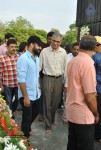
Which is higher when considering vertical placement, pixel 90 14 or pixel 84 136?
pixel 90 14

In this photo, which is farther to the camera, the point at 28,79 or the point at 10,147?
the point at 28,79

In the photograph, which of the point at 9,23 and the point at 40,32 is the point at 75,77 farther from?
the point at 9,23

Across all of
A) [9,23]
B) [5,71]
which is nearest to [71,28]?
[9,23]

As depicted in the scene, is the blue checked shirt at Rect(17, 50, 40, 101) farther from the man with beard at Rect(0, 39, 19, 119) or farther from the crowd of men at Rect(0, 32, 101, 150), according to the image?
the man with beard at Rect(0, 39, 19, 119)

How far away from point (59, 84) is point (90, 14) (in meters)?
9.86

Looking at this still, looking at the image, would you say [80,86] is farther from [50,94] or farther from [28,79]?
[50,94]

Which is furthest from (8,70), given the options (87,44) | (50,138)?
(87,44)

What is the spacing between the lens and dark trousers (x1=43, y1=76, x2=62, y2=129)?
6.32 metres

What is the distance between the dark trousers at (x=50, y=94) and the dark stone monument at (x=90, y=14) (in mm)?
8934

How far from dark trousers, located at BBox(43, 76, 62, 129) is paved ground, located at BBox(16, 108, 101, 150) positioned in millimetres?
219

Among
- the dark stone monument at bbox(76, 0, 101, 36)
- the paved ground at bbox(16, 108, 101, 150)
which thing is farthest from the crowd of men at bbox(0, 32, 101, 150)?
the dark stone monument at bbox(76, 0, 101, 36)

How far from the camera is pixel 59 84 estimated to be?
6.38m

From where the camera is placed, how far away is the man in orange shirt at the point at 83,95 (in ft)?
12.2

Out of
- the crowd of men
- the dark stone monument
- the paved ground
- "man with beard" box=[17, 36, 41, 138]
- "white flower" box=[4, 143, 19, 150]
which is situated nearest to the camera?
"white flower" box=[4, 143, 19, 150]
